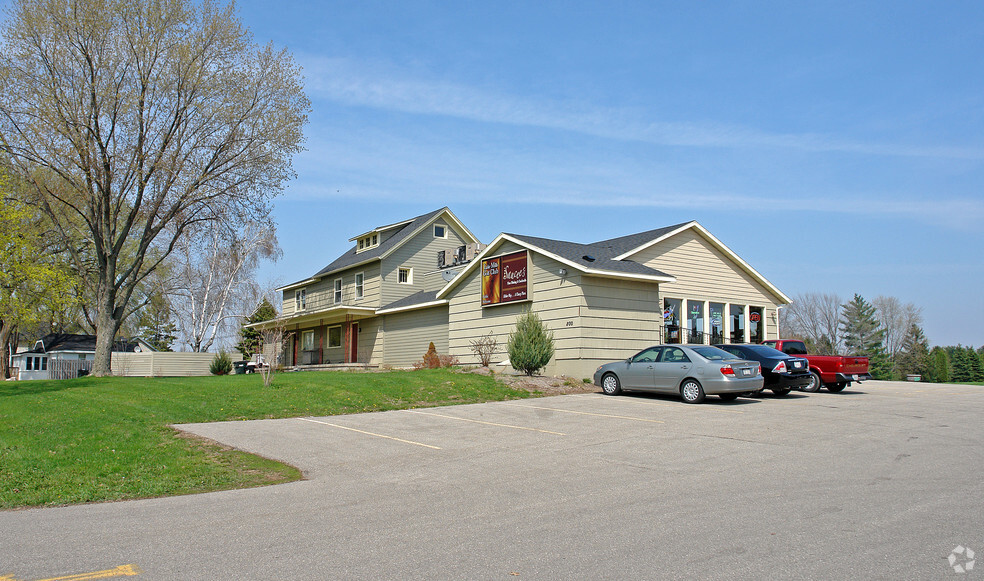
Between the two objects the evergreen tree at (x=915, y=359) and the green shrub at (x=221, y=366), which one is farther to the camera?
the evergreen tree at (x=915, y=359)

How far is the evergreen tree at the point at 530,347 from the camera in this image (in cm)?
2133

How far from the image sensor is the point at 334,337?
39375mm

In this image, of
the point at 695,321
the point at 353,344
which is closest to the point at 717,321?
the point at 695,321

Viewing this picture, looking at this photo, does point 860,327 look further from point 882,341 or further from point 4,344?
point 4,344

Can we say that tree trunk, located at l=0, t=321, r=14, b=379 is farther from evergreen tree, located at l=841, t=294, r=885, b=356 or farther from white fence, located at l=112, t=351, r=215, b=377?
evergreen tree, located at l=841, t=294, r=885, b=356

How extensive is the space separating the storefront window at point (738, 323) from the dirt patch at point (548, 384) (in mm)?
9402

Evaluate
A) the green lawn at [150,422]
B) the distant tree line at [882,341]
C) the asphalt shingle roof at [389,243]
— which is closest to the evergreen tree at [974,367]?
the distant tree line at [882,341]

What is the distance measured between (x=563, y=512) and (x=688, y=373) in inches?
441

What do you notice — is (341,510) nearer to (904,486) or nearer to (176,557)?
(176,557)

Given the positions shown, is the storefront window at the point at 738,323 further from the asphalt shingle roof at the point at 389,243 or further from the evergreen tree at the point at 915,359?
the evergreen tree at the point at 915,359

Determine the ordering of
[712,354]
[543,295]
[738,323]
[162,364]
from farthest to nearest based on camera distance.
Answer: [162,364] < [738,323] < [543,295] < [712,354]

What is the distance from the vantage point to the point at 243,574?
503 cm

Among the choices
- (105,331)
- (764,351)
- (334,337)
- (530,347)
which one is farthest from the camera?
(334,337)

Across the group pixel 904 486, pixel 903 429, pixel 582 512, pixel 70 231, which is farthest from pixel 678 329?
pixel 70 231
